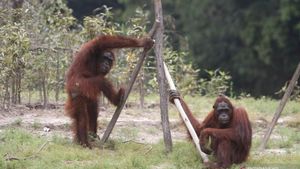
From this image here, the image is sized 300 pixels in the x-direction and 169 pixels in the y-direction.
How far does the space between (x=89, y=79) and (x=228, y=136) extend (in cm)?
186

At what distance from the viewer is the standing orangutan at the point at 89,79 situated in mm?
10273

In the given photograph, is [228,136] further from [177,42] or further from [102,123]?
[177,42]

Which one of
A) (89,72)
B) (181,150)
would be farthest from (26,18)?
(181,150)

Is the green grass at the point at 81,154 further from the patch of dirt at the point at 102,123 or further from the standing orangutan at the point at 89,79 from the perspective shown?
the patch of dirt at the point at 102,123

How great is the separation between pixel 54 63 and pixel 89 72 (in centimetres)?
285

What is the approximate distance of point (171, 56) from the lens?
44.7ft

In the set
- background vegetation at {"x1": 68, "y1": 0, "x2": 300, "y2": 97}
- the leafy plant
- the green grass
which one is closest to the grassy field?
the green grass

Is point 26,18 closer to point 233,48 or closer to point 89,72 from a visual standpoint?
point 89,72

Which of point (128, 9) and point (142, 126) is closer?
point (142, 126)

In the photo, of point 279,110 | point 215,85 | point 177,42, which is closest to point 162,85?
point 279,110

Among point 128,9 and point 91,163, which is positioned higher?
point 128,9

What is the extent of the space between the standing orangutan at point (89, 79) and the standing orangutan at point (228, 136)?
4.04 ft

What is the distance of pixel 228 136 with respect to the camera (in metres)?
9.66

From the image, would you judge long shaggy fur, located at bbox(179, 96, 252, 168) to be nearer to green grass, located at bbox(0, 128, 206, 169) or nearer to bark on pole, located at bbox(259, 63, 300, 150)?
green grass, located at bbox(0, 128, 206, 169)
